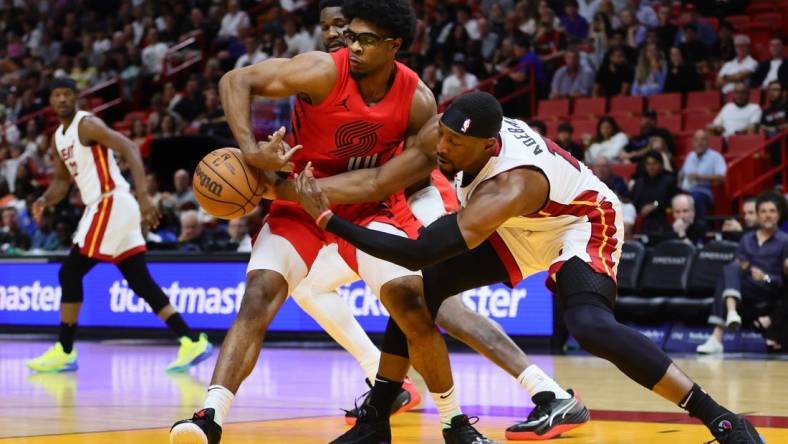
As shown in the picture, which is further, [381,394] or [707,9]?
[707,9]

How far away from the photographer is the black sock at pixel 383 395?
195 inches

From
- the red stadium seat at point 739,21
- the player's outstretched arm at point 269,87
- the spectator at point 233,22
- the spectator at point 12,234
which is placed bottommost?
the spectator at point 12,234

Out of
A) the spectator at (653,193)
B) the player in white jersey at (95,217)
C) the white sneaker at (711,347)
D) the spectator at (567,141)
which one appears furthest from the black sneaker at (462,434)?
the spectator at (567,141)

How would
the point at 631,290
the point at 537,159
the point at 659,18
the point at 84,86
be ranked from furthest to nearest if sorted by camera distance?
the point at 84,86 < the point at 659,18 < the point at 631,290 < the point at 537,159

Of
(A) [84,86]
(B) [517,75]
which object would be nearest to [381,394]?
(B) [517,75]

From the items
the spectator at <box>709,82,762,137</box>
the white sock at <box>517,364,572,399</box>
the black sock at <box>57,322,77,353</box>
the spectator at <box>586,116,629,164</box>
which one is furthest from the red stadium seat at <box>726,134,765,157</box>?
the white sock at <box>517,364,572,399</box>

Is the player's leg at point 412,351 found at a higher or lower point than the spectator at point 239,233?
higher

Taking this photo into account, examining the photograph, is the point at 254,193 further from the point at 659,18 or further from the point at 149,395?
the point at 659,18

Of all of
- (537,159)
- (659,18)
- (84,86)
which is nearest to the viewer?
(537,159)

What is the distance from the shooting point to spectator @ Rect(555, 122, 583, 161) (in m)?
12.7

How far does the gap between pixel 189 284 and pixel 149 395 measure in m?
5.20

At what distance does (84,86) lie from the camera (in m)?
21.2

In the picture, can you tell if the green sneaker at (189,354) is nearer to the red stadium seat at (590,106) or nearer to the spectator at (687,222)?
the spectator at (687,222)

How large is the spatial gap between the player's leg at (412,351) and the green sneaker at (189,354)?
14.0 ft
